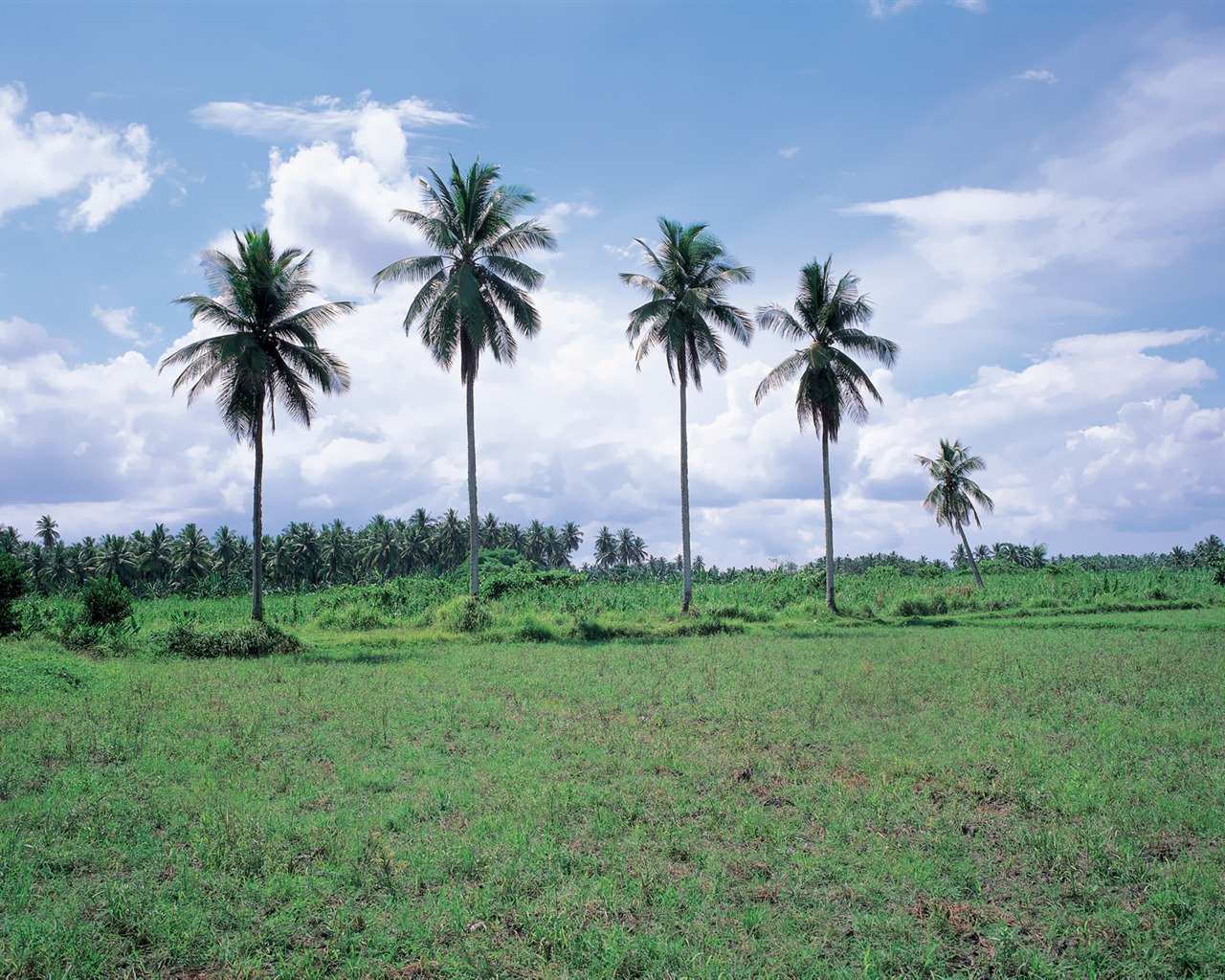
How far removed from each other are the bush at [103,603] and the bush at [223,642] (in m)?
2.08

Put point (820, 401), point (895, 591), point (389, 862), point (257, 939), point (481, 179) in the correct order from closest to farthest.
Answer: point (257, 939), point (389, 862), point (481, 179), point (820, 401), point (895, 591)

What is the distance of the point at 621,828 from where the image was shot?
283 inches

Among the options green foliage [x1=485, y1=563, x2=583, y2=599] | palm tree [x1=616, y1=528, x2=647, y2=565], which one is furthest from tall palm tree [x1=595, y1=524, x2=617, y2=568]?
green foliage [x1=485, y1=563, x2=583, y2=599]

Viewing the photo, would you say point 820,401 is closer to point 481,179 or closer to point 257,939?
point 481,179

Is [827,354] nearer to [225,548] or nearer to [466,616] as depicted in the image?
[466,616]

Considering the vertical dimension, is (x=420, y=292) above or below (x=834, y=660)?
above

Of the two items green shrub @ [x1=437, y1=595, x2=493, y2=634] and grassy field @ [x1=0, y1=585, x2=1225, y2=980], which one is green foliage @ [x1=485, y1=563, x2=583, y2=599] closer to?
green shrub @ [x1=437, y1=595, x2=493, y2=634]

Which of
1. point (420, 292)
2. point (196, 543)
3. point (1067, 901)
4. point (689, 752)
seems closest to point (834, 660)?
point (689, 752)

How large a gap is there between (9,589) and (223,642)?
19.0ft

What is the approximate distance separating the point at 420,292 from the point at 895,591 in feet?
82.0

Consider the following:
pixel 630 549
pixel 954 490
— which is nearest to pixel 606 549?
pixel 630 549

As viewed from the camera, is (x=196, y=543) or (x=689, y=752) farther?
(x=196, y=543)

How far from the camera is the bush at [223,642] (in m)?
21.2

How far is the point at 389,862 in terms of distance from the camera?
642 centimetres
